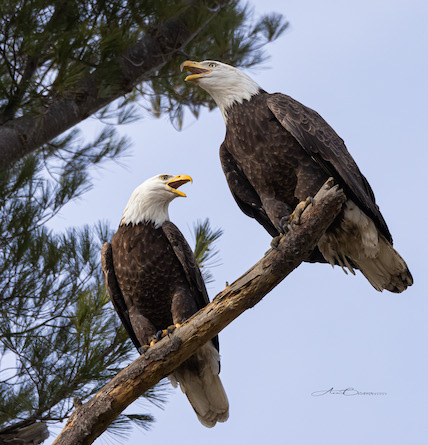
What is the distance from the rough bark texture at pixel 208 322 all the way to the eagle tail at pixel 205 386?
53 centimetres

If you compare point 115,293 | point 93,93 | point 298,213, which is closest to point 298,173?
point 298,213

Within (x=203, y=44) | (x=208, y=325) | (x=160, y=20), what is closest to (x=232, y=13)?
(x=203, y=44)

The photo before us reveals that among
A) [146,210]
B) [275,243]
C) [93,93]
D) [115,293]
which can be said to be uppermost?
[93,93]

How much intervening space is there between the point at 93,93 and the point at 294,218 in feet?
6.32

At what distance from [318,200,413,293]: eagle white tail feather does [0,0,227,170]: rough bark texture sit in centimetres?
169

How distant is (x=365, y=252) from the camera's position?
329 centimetres

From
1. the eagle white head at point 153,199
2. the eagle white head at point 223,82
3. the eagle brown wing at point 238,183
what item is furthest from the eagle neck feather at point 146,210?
the eagle white head at point 223,82

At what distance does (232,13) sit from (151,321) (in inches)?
89.8

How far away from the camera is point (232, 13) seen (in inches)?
197

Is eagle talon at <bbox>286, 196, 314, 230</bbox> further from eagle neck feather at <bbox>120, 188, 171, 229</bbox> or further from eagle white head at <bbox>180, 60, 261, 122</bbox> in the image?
eagle neck feather at <bbox>120, 188, 171, 229</bbox>

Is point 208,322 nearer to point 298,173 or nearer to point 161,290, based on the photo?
point 161,290

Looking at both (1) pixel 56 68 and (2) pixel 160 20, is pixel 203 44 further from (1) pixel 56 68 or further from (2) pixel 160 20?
(1) pixel 56 68

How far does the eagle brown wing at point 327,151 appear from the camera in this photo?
3.17 metres

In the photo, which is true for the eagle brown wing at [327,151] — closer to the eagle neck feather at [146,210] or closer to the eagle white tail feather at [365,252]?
the eagle white tail feather at [365,252]
